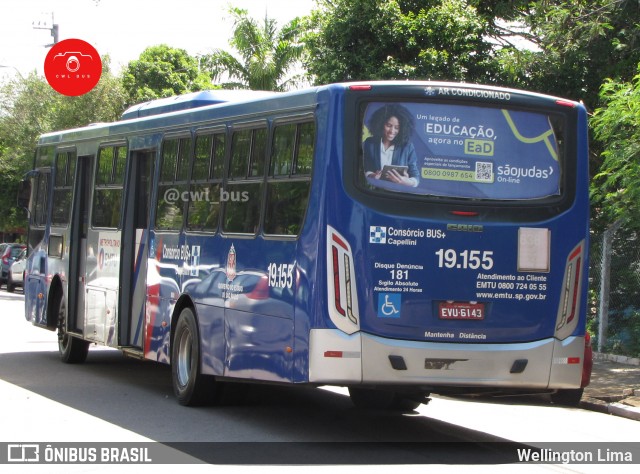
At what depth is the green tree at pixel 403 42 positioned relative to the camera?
2333 cm

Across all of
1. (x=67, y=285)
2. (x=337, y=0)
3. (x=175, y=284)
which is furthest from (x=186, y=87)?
(x=175, y=284)

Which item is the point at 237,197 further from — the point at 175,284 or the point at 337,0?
the point at 337,0

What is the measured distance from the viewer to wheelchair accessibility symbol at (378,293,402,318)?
9.77 meters

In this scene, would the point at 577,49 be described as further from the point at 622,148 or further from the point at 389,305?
the point at 389,305

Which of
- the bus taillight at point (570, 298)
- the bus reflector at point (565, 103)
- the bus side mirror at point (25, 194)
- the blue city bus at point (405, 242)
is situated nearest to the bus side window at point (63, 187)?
the bus side mirror at point (25, 194)

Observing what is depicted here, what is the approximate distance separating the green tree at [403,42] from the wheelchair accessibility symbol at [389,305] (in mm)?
13818

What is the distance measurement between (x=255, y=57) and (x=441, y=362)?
83.6 ft

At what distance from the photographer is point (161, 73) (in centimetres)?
5250

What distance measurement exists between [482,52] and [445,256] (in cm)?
1449

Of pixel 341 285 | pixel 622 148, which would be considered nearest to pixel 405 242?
pixel 341 285

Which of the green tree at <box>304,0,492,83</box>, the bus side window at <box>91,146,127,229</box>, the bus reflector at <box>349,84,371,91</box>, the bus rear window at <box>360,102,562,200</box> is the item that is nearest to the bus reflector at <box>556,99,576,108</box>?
the bus rear window at <box>360,102,562,200</box>

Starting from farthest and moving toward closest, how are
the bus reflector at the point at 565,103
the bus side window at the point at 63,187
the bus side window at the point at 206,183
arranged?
the bus side window at the point at 63,187
the bus side window at the point at 206,183
the bus reflector at the point at 565,103

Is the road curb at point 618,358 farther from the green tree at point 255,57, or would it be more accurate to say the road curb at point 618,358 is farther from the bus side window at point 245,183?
the green tree at point 255,57

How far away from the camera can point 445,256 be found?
10.0m
